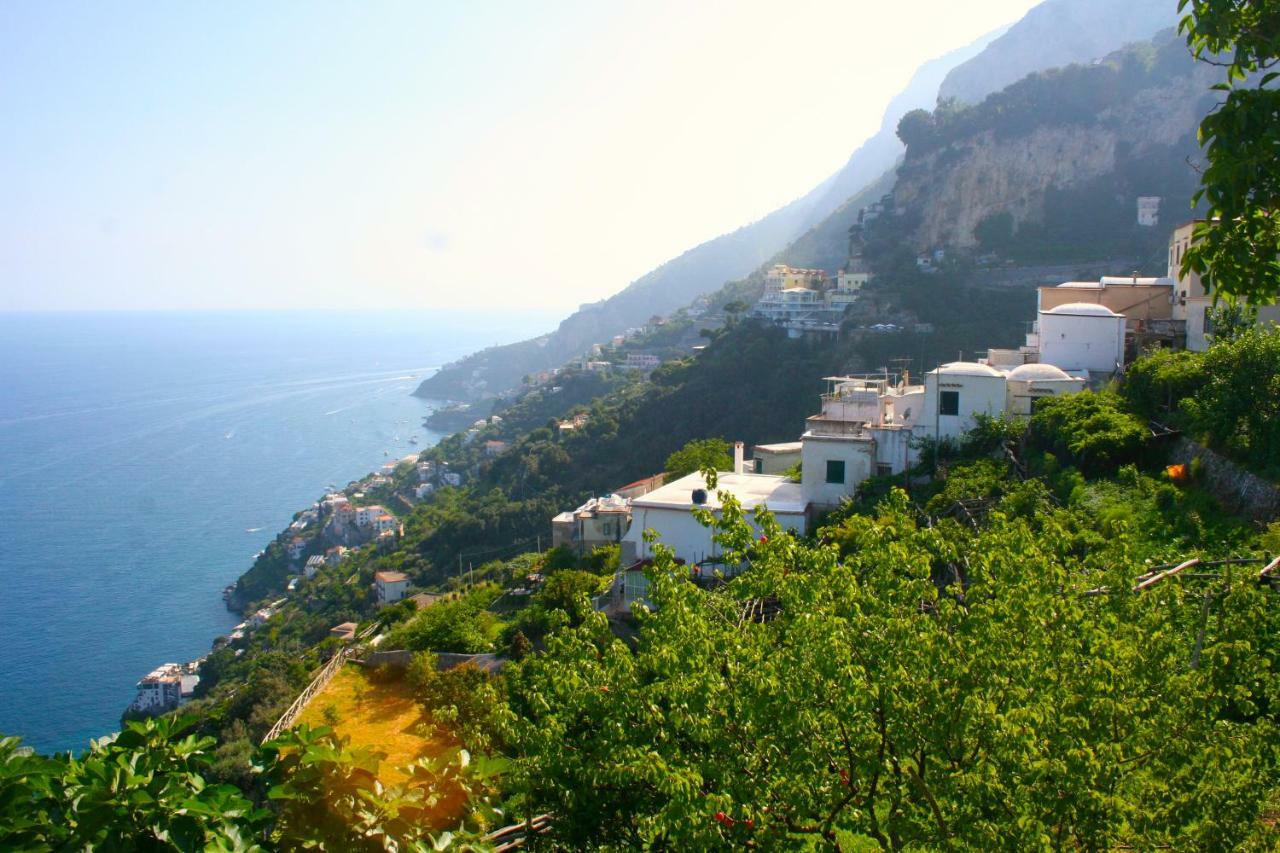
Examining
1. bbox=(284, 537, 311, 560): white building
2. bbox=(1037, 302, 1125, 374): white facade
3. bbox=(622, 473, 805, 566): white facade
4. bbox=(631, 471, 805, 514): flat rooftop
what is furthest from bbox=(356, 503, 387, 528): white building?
bbox=(1037, 302, 1125, 374): white facade

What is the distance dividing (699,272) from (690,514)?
528 ft

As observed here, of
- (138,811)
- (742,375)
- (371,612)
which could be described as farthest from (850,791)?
(742,375)

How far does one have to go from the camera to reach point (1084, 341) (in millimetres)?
20438

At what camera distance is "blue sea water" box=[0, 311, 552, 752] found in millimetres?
38344

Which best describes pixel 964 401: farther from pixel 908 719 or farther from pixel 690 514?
pixel 908 719

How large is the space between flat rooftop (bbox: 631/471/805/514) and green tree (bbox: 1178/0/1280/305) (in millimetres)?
11975

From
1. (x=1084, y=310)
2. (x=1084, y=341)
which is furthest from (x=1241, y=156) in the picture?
(x=1084, y=310)

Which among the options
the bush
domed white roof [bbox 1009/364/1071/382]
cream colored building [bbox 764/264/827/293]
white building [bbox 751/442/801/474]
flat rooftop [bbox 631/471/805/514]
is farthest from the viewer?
cream colored building [bbox 764/264/827/293]

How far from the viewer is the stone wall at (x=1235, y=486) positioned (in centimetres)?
1123

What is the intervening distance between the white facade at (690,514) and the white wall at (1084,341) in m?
6.94

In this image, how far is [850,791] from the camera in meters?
4.74

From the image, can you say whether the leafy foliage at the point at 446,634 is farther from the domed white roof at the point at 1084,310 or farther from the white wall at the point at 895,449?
the domed white roof at the point at 1084,310

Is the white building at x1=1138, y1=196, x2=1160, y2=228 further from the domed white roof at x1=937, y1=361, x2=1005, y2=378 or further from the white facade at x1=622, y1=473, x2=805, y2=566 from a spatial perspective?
the white facade at x1=622, y1=473, x2=805, y2=566

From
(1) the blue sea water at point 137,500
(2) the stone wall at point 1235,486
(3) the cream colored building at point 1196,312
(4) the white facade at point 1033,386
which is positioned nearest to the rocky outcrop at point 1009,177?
(3) the cream colored building at point 1196,312
